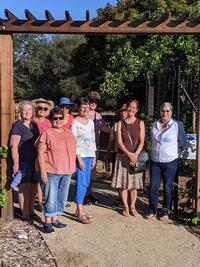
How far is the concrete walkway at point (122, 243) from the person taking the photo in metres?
4.96

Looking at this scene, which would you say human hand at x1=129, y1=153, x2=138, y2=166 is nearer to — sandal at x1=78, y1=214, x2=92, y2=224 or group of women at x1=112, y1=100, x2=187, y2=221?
group of women at x1=112, y1=100, x2=187, y2=221

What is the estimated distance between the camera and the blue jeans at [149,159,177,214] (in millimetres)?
6420

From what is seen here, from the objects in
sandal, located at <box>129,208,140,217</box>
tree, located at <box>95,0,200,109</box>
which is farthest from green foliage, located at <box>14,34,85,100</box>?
sandal, located at <box>129,208,140,217</box>

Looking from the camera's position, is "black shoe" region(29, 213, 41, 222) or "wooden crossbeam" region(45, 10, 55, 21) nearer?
"wooden crossbeam" region(45, 10, 55, 21)

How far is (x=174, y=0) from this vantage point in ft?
62.2

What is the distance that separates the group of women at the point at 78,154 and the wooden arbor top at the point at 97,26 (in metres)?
0.95

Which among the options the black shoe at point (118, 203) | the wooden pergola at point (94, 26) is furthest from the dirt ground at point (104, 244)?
the wooden pergola at point (94, 26)

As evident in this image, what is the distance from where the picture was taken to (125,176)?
6547mm

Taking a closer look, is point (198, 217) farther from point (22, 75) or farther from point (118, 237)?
point (22, 75)

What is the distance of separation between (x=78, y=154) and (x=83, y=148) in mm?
168

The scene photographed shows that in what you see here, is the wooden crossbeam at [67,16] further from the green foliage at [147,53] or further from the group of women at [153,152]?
the green foliage at [147,53]

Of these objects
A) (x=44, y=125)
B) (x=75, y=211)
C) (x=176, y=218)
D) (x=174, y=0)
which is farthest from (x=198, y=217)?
(x=174, y=0)

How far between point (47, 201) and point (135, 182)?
1.39 metres

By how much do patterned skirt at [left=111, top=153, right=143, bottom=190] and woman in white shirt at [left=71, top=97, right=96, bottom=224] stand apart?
417mm
